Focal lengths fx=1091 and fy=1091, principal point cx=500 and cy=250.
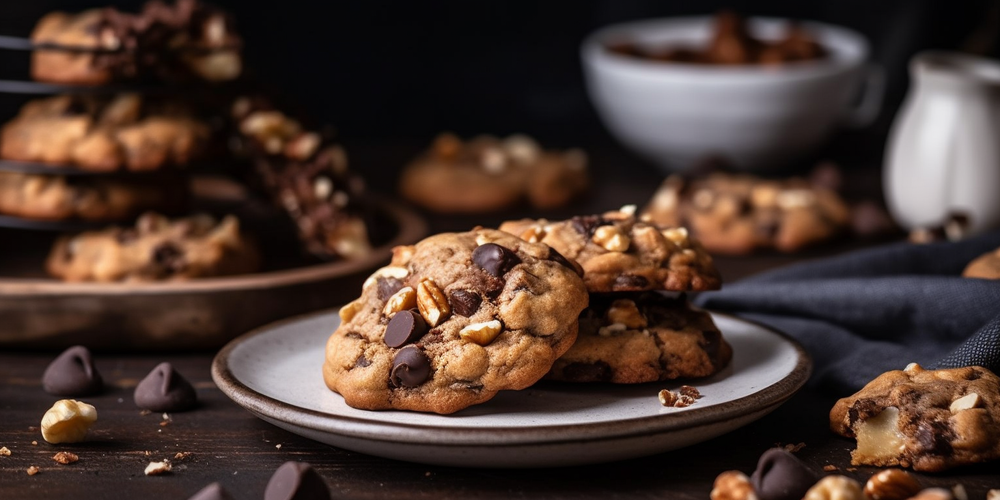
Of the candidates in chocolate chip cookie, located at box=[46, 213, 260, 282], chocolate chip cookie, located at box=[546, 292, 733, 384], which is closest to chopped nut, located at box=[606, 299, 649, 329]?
chocolate chip cookie, located at box=[546, 292, 733, 384]

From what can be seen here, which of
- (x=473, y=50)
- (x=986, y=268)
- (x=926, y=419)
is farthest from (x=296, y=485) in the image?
(x=473, y=50)

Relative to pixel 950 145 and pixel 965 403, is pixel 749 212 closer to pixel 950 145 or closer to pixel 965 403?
pixel 950 145

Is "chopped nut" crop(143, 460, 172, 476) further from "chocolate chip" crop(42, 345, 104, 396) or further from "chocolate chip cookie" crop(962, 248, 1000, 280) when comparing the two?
"chocolate chip cookie" crop(962, 248, 1000, 280)

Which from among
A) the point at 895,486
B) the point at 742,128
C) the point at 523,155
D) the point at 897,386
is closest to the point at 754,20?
the point at 742,128

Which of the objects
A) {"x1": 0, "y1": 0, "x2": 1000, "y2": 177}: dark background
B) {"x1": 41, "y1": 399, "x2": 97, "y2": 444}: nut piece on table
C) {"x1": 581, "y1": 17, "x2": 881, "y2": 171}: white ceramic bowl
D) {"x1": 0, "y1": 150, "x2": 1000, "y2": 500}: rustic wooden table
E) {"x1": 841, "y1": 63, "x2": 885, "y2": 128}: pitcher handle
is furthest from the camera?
{"x1": 0, "y1": 0, "x2": 1000, "y2": 177}: dark background

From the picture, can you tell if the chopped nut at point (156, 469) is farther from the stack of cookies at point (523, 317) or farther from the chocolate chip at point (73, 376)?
the chocolate chip at point (73, 376)

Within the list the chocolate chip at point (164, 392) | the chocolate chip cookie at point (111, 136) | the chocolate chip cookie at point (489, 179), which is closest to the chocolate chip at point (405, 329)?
the chocolate chip at point (164, 392)
